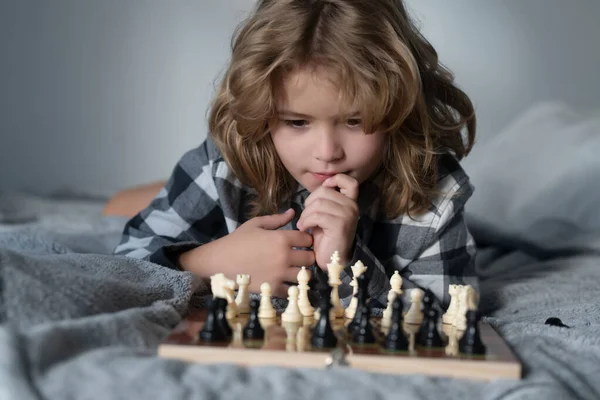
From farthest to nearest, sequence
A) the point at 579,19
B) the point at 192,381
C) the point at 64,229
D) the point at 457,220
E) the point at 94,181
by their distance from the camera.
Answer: the point at 94,181 → the point at 579,19 → the point at 64,229 → the point at 457,220 → the point at 192,381

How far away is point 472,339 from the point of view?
0.95 metres

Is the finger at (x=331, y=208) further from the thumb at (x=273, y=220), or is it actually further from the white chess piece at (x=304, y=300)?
the white chess piece at (x=304, y=300)

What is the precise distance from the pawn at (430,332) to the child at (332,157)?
0.41 m

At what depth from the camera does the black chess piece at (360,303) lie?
1034 mm

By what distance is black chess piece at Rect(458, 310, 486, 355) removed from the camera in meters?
0.94

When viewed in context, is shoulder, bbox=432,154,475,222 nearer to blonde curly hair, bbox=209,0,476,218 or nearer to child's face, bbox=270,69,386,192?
blonde curly hair, bbox=209,0,476,218

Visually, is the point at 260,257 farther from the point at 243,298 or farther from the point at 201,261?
the point at 243,298

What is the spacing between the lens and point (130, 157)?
3.26 metres

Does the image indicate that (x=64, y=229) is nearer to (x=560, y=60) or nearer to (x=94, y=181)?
(x=94, y=181)

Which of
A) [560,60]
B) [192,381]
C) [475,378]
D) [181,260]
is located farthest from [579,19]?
[192,381]

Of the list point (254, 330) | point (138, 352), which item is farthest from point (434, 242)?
point (138, 352)

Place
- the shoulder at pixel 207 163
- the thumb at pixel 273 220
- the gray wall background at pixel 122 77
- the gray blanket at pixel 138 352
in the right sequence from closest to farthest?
the gray blanket at pixel 138 352 → the thumb at pixel 273 220 → the shoulder at pixel 207 163 → the gray wall background at pixel 122 77

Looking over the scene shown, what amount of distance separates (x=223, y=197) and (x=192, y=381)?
87 centimetres

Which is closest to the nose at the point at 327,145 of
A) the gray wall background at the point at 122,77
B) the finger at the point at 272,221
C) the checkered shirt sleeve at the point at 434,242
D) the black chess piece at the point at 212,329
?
the finger at the point at 272,221
